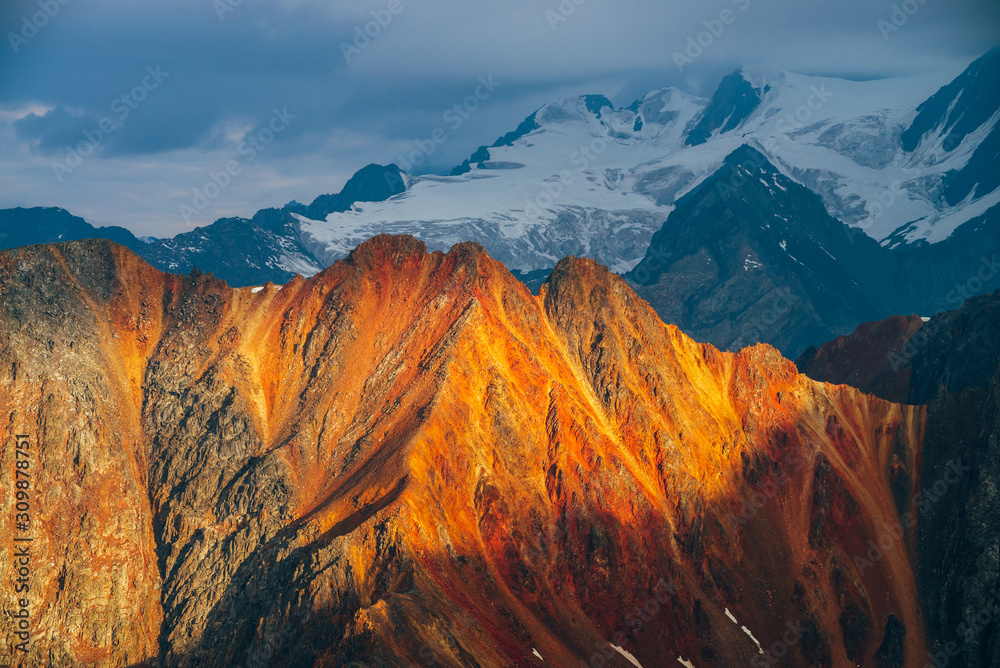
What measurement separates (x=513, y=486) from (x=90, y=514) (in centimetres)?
7794

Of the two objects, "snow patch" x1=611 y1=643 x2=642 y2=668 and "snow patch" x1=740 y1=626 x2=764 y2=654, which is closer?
"snow patch" x1=611 y1=643 x2=642 y2=668

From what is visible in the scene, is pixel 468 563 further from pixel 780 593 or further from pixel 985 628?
pixel 985 628

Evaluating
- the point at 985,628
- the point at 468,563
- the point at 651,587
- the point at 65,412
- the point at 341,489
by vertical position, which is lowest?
the point at 985,628

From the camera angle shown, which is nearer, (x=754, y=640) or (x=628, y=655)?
(x=628, y=655)

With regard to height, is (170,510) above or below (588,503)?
above

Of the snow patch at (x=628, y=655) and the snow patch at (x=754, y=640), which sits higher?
the snow patch at (x=628, y=655)

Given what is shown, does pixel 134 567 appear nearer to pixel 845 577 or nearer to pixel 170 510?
pixel 170 510

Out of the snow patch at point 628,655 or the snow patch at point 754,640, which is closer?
the snow patch at point 628,655

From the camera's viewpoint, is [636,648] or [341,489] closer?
[636,648]

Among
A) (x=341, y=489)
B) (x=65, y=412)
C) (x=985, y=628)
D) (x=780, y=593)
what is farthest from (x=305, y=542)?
(x=985, y=628)

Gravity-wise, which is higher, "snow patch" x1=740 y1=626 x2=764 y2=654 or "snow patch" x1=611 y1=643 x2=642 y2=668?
"snow patch" x1=611 y1=643 x2=642 y2=668

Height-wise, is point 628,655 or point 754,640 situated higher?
point 628,655

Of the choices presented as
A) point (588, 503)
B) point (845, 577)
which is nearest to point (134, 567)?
point (588, 503)

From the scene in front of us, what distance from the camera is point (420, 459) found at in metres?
187
